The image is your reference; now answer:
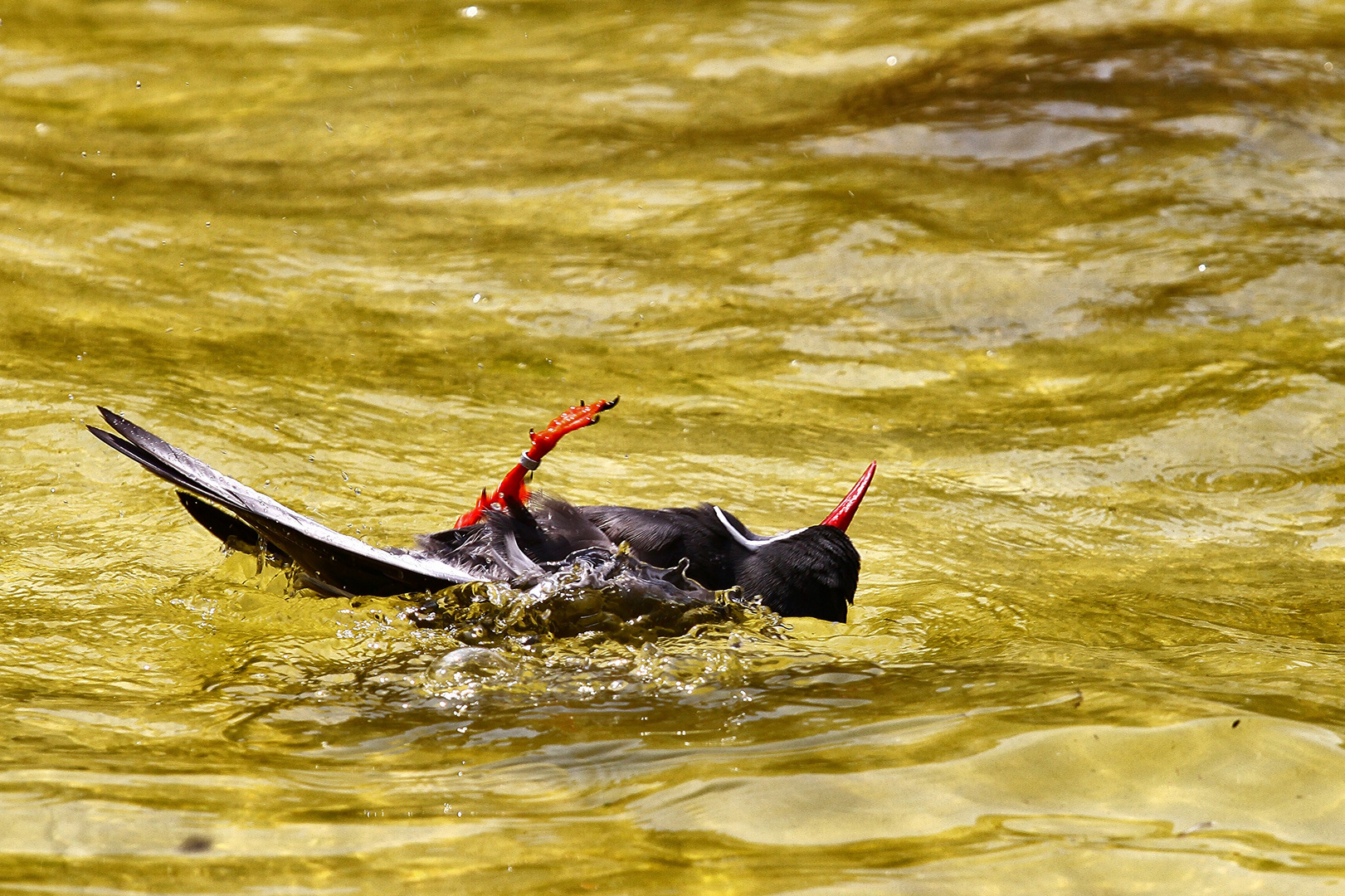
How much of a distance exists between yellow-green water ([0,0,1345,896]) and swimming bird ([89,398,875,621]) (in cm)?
19

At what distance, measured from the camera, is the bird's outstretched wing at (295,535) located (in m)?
3.33

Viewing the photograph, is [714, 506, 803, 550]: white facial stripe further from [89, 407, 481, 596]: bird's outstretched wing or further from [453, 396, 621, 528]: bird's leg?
[89, 407, 481, 596]: bird's outstretched wing

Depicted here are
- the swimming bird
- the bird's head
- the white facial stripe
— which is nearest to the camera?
the swimming bird

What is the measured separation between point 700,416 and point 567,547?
1.93m

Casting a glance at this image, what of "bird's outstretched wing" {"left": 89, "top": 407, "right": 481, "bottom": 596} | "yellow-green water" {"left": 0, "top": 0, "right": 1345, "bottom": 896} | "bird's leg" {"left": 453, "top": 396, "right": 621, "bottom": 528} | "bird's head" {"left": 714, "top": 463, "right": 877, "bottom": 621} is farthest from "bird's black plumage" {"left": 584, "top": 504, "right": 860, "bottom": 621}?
"bird's outstretched wing" {"left": 89, "top": 407, "right": 481, "bottom": 596}

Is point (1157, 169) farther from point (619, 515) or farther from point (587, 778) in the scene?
point (587, 778)

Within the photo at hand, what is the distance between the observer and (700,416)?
5.65 m

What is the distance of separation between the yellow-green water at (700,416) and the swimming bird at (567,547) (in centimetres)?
19

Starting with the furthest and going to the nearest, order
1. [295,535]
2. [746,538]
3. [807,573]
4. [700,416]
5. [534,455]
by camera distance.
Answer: [700,416] < [746,538] < [534,455] < [807,573] < [295,535]

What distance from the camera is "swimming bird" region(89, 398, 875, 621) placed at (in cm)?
349

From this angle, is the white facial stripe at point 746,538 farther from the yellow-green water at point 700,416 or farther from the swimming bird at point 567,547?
the yellow-green water at point 700,416

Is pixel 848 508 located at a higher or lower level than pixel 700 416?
higher

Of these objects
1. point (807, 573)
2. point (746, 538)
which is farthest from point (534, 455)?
point (807, 573)

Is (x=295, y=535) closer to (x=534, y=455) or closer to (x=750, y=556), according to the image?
(x=534, y=455)
